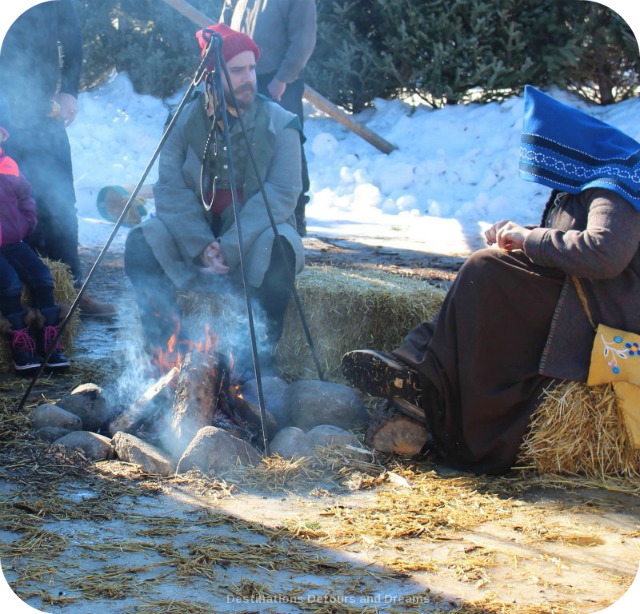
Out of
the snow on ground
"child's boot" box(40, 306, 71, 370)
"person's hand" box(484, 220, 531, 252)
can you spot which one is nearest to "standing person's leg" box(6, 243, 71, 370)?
"child's boot" box(40, 306, 71, 370)

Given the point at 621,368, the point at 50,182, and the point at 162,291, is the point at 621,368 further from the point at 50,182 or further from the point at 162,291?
the point at 50,182

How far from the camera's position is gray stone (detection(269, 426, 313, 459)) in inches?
148

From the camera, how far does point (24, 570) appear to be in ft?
8.71

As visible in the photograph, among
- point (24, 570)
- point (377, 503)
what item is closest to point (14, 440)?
point (24, 570)

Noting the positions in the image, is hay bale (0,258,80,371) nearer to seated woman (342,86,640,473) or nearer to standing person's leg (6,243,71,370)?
standing person's leg (6,243,71,370)

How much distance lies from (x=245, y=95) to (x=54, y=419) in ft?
6.36

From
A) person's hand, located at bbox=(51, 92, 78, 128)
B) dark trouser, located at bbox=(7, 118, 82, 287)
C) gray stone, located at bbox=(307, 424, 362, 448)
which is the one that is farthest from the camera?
person's hand, located at bbox=(51, 92, 78, 128)

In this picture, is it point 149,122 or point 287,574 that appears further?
point 149,122

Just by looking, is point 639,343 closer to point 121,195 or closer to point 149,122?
point 121,195

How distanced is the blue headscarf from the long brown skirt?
1.24 feet

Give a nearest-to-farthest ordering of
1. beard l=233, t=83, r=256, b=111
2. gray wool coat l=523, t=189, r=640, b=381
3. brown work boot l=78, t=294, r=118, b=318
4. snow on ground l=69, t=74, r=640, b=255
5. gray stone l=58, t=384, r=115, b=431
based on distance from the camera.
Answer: gray wool coat l=523, t=189, r=640, b=381, gray stone l=58, t=384, r=115, b=431, beard l=233, t=83, r=256, b=111, brown work boot l=78, t=294, r=118, b=318, snow on ground l=69, t=74, r=640, b=255

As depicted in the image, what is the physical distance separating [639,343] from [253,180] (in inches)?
89.6

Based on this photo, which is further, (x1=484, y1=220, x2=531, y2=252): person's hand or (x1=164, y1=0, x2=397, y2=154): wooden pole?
(x1=164, y1=0, x2=397, y2=154): wooden pole

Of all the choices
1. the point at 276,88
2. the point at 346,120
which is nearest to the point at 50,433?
the point at 276,88
